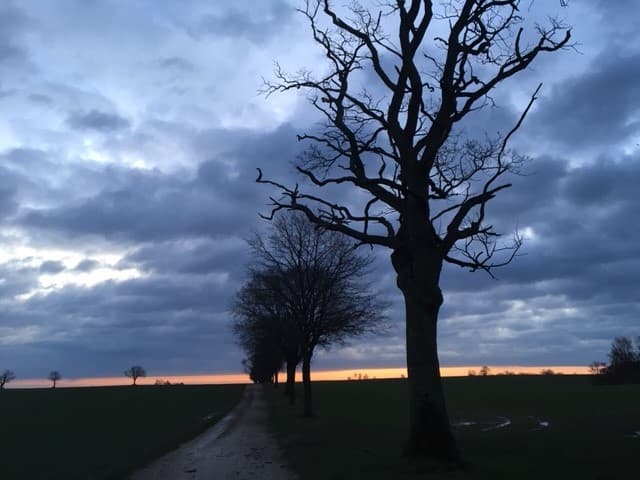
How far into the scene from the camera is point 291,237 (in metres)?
40.4

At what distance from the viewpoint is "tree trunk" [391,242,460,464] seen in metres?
14.9

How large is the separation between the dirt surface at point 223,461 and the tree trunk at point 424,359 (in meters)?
3.18

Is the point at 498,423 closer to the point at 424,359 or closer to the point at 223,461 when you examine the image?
the point at 223,461

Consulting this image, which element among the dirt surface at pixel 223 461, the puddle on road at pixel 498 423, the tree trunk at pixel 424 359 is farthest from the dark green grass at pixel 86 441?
the puddle on road at pixel 498 423

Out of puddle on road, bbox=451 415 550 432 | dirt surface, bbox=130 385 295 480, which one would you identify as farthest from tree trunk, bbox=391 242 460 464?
puddle on road, bbox=451 415 550 432

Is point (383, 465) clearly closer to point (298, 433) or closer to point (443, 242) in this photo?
point (443, 242)

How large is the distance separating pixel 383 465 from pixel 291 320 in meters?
27.3

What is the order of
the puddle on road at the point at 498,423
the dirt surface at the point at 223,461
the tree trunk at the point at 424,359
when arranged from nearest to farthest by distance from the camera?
1. the tree trunk at the point at 424,359
2. the dirt surface at the point at 223,461
3. the puddle on road at the point at 498,423

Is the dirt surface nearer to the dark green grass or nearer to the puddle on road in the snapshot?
the dark green grass

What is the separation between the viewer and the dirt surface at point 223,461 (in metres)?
16.4

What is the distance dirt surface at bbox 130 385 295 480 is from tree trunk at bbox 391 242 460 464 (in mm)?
3179

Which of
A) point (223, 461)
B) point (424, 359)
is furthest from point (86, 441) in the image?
point (424, 359)

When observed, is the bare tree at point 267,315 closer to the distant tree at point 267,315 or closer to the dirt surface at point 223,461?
the distant tree at point 267,315

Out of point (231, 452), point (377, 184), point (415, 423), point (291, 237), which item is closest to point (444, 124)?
point (377, 184)
